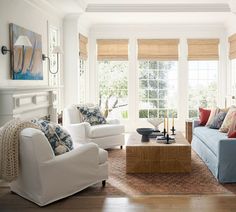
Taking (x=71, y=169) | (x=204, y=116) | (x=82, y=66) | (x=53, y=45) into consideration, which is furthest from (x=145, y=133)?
(x=82, y=66)

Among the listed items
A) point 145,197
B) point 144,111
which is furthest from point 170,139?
point 144,111

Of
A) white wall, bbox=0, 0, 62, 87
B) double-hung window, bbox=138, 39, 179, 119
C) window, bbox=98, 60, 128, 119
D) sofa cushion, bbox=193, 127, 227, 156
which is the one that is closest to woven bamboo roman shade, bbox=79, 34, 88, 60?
window, bbox=98, 60, 128, 119

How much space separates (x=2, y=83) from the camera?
4.64 meters

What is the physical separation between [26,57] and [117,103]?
409cm

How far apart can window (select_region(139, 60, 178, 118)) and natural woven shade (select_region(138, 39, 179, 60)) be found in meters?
0.16

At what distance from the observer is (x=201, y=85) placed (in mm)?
9125

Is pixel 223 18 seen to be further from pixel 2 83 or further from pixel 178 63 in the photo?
pixel 2 83

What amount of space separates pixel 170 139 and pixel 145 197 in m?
1.46

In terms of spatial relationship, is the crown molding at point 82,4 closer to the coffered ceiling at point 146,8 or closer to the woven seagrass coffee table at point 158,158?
the coffered ceiling at point 146,8

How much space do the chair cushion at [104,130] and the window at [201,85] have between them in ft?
9.74

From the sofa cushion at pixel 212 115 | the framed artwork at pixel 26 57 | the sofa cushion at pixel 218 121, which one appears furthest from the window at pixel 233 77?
the framed artwork at pixel 26 57

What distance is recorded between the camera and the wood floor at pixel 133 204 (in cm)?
368

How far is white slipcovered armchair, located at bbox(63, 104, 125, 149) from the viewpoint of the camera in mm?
6223

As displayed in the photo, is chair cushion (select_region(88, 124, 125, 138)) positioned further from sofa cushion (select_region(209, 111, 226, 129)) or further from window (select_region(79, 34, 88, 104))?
window (select_region(79, 34, 88, 104))
